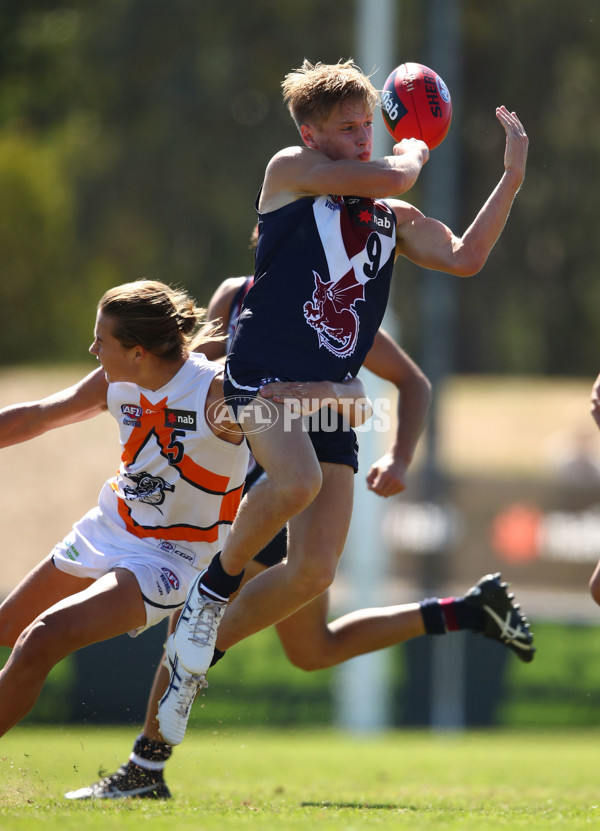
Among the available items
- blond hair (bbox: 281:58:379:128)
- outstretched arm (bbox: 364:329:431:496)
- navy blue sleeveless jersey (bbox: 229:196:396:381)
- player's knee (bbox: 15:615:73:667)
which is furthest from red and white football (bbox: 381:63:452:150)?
player's knee (bbox: 15:615:73:667)

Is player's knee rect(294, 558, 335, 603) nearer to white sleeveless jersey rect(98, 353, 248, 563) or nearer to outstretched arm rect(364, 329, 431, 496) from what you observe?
white sleeveless jersey rect(98, 353, 248, 563)

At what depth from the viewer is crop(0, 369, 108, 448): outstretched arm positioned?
4.78 m

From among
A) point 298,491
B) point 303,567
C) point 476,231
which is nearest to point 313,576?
point 303,567

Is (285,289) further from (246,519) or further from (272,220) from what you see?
(246,519)

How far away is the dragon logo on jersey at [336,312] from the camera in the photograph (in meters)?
4.50

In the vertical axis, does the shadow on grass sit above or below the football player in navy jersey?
below

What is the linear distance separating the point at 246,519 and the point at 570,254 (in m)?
24.2

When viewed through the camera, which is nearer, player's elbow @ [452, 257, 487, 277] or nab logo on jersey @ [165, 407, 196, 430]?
nab logo on jersey @ [165, 407, 196, 430]

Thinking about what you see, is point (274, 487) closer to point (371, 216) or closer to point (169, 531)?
point (169, 531)

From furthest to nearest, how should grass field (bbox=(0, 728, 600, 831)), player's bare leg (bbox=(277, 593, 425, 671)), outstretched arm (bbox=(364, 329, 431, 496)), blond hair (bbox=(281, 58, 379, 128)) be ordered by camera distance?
player's bare leg (bbox=(277, 593, 425, 671))
outstretched arm (bbox=(364, 329, 431, 496))
blond hair (bbox=(281, 58, 379, 128))
grass field (bbox=(0, 728, 600, 831))

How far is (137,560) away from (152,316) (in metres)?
0.94

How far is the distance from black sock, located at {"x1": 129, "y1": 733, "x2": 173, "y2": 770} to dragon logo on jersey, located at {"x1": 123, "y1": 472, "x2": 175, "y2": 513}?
1.22 metres

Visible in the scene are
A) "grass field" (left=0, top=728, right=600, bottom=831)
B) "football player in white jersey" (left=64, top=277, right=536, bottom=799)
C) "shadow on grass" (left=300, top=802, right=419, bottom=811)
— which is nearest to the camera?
"grass field" (left=0, top=728, right=600, bottom=831)

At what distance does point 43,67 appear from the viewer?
2072 cm
